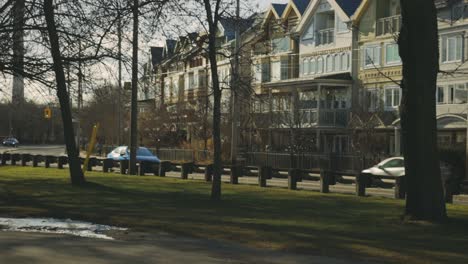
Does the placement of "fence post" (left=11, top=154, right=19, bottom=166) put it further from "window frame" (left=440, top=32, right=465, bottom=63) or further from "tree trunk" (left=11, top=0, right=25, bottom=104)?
"window frame" (left=440, top=32, right=465, bottom=63)

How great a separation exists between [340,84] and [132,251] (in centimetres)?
4298

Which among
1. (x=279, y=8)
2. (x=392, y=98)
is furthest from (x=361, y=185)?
(x=279, y=8)

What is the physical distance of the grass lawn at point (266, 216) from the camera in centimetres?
1100

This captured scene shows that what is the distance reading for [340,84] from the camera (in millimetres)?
52031

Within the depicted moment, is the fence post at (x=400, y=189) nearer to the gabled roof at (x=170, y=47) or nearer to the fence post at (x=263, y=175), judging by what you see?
the fence post at (x=263, y=175)

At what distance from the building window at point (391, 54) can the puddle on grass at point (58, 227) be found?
3758cm

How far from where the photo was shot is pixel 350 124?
48.8 meters

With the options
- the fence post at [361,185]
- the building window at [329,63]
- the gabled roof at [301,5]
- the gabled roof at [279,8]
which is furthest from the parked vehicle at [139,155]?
the gabled roof at [279,8]

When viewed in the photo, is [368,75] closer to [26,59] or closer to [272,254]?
[26,59]

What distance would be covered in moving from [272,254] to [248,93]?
35.8ft

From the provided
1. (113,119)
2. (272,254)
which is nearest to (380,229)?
(272,254)

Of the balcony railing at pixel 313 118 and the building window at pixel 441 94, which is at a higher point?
the building window at pixel 441 94

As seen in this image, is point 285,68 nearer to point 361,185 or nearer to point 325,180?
point 325,180

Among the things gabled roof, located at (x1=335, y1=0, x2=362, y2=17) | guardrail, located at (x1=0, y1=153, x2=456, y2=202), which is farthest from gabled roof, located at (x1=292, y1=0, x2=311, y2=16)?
guardrail, located at (x1=0, y1=153, x2=456, y2=202)
